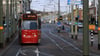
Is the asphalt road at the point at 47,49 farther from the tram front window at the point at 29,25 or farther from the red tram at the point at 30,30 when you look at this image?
the tram front window at the point at 29,25

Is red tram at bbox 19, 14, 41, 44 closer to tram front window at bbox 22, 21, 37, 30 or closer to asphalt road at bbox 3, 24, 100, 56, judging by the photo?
tram front window at bbox 22, 21, 37, 30

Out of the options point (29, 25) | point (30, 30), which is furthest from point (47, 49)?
point (29, 25)

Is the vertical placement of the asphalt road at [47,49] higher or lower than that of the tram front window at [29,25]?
lower

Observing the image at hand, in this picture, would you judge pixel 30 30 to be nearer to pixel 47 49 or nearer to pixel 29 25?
pixel 29 25

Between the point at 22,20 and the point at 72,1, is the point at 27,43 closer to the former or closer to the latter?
the point at 22,20

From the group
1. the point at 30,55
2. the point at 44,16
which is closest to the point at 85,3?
the point at 30,55

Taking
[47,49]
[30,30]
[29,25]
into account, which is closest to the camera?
[47,49]

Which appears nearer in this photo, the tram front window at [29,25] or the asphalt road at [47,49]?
the asphalt road at [47,49]

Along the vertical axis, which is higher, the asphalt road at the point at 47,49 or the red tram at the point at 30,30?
the red tram at the point at 30,30

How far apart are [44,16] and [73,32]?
139360 mm

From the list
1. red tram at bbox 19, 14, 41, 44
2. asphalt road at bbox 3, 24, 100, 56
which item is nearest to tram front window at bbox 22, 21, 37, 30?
red tram at bbox 19, 14, 41, 44

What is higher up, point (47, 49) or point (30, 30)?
point (30, 30)

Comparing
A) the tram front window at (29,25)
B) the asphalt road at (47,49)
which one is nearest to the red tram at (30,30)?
the tram front window at (29,25)

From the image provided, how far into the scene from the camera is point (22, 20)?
2666 cm
